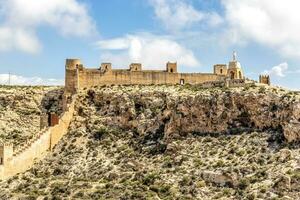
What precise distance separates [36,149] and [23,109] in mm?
10538

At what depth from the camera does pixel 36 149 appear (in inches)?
2899

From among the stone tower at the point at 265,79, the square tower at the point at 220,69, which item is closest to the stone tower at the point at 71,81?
the square tower at the point at 220,69

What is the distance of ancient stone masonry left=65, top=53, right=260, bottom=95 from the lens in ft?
263

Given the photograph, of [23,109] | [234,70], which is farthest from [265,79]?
[23,109]

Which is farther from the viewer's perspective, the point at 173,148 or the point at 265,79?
the point at 265,79

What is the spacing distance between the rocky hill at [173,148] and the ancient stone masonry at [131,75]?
119 cm

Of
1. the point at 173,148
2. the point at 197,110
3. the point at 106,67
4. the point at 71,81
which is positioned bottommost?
the point at 173,148

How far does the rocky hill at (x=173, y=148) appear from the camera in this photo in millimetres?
63469

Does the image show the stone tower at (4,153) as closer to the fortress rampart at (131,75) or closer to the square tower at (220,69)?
the fortress rampart at (131,75)

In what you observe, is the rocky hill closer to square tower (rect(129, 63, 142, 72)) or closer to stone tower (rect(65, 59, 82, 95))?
stone tower (rect(65, 59, 82, 95))

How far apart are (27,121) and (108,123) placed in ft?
33.8

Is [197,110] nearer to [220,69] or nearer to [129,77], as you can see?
[220,69]

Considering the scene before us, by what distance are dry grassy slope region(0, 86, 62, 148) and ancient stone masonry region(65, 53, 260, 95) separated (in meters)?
3.93

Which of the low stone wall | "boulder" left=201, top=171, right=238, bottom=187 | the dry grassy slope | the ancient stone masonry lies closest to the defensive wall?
the ancient stone masonry
